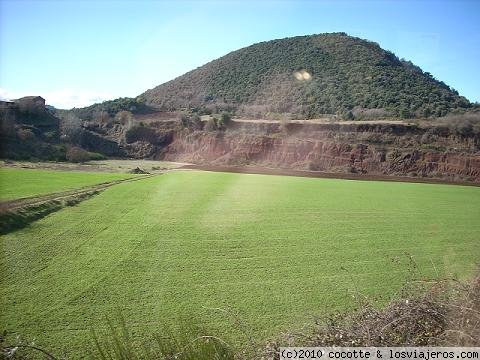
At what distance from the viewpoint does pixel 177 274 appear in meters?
9.80

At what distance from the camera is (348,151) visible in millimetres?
37750

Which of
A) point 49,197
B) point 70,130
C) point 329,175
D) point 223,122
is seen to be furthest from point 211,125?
point 49,197

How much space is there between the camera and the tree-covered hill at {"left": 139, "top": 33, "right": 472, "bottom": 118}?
159ft

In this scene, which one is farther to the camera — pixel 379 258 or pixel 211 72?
pixel 211 72

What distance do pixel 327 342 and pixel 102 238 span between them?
30.3 ft

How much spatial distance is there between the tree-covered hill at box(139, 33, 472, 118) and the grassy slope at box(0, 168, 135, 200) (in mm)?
30556

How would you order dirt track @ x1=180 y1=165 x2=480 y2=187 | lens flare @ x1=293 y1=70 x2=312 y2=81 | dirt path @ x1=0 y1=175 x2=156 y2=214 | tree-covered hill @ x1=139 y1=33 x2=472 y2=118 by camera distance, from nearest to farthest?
dirt path @ x1=0 y1=175 x2=156 y2=214 < dirt track @ x1=180 y1=165 x2=480 y2=187 < tree-covered hill @ x1=139 y1=33 x2=472 y2=118 < lens flare @ x1=293 y1=70 x2=312 y2=81

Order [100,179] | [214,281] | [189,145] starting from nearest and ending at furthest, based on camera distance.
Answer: [214,281]
[100,179]
[189,145]

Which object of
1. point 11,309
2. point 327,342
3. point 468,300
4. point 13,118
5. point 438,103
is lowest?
point 11,309

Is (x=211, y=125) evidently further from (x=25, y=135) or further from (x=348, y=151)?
(x=25, y=135)

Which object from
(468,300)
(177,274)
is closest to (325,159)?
(177,274)

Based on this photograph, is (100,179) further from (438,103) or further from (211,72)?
(211,72)

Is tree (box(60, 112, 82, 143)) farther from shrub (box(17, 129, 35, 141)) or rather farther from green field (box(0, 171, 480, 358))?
green field (box(0, 171, 480, 358))

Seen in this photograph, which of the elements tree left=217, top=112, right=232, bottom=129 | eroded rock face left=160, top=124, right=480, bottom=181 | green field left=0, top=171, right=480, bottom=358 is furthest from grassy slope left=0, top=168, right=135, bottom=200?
tree left=217, top=112, right=232, bottom=129
